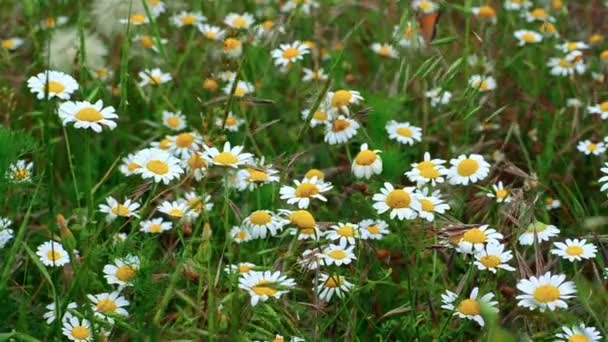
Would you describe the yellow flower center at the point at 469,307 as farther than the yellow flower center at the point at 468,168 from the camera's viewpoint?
No

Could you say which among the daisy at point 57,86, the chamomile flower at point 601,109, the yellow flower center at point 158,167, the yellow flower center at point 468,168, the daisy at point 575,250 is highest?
the daisy at point 57,86

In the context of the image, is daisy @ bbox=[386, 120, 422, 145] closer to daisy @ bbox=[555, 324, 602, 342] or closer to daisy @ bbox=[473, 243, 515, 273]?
daisy @ bbox=[473, 243, 515, 273]

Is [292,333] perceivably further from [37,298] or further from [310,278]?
[37,298]

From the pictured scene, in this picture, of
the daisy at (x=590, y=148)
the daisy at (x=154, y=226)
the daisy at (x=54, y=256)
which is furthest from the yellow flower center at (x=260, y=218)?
the daisy at (x=590, y=148)

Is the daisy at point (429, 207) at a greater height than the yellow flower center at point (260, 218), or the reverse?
the daisy at point (429, 207)

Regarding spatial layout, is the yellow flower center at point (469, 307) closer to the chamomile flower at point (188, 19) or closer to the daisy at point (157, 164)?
the daisy at point (157, 164)

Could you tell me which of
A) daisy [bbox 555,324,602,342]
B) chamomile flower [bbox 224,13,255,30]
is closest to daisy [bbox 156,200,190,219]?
daisy [bbox 555,324,602,342]
